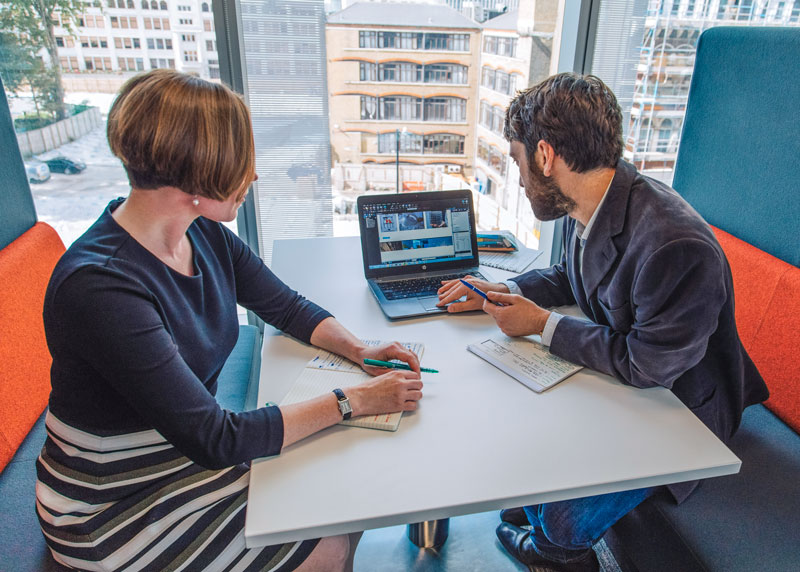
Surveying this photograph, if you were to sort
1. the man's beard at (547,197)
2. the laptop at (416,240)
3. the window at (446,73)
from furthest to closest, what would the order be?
the window at (446,73), the laptop at (416,240), the man's beard at (547,197)

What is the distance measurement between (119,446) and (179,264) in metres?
0.36

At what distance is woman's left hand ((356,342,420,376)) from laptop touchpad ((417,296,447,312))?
0.26 m

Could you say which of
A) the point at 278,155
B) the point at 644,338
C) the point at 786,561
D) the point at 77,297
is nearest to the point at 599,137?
the point at 644,338

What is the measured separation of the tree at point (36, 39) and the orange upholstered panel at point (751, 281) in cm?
232

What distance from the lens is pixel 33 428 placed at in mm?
1456

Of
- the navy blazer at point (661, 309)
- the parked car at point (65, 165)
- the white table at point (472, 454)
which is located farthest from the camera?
the parked car at point (65, 165)

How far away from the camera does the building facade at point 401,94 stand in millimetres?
2172

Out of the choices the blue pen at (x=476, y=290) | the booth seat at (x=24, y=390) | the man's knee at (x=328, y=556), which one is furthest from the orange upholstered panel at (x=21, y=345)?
the blue pen at (x=476, y=290)

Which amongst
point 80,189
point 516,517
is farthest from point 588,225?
point 80,189

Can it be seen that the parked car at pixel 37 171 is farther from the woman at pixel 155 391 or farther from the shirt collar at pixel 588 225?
the shirt collar at pixel 588 225

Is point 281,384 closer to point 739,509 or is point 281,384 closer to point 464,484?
point 464,484

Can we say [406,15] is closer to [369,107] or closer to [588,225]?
[369,107]

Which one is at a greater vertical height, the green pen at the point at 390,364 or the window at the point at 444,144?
the window at the point at 444,144

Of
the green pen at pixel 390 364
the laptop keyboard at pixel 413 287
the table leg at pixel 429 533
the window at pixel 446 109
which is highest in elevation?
the window at pixel 446 109
